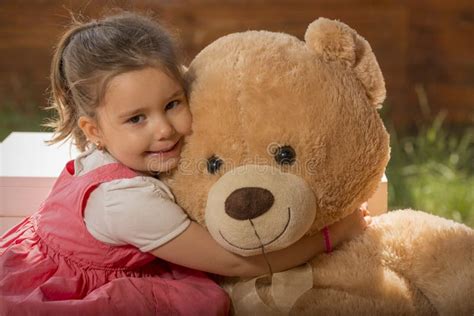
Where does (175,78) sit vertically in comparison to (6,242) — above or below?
above

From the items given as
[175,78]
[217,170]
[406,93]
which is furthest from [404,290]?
[406,93]

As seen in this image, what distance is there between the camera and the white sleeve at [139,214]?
1.17m

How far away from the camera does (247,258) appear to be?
121 centimetres

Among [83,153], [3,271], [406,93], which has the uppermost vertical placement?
[83,153]

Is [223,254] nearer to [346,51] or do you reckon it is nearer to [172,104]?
[172,104]

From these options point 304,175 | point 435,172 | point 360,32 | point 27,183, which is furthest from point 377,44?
point 304,175

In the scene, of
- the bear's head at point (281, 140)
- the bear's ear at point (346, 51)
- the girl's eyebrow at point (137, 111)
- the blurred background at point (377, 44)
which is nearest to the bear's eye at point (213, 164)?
the bear's head at point (281, 140)

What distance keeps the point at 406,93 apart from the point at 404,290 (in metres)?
1.39

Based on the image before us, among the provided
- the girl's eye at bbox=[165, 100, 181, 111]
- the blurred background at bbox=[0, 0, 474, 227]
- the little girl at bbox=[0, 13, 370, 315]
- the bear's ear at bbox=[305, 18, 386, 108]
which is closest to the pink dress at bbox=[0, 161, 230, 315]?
the little girl at bbox=[0, 13, 370, 315]

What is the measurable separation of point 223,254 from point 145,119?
0.22 meters

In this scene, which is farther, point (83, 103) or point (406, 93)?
point (406, 93)

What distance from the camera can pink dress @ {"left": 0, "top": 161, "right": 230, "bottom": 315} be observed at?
1184 millimetres

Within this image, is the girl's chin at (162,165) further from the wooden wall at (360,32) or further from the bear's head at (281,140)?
the wooden wall at (360,32)

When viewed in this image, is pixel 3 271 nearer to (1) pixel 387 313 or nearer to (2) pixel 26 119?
(1) pixel 387 313
